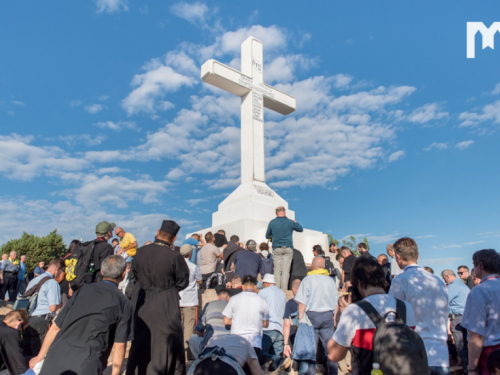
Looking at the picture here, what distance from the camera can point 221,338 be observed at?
3750 mm

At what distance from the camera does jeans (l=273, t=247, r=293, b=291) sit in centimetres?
849

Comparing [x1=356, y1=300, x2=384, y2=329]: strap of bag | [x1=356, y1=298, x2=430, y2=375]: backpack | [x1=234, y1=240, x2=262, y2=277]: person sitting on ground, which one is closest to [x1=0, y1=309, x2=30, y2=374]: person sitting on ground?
[x1=234, y1=240, x2=262, y2=277]: person sitting on ground

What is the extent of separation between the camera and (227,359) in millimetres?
3426

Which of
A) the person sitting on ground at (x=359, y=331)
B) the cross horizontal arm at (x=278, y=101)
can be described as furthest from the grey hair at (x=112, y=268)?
the cross horizontal arm at (x=278, y=101)

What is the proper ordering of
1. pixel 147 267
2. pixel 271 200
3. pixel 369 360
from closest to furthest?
pixel 369 360 < pixel 147 267 < pixel 271 200

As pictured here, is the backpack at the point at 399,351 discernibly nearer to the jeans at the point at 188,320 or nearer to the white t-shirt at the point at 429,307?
the white t-shirt at the point at 429,307

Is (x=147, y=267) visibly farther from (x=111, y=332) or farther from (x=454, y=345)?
(x=454, y=345)

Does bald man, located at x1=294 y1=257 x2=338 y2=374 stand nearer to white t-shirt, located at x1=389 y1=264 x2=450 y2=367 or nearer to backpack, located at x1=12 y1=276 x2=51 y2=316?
white t-shirt, located at x1=389 y1=264 x2=450 y2=367

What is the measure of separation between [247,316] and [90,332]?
85.0 inches

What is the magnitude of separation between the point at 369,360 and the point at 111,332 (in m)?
2.08

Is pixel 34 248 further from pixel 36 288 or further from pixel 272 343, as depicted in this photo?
pixel 272 343

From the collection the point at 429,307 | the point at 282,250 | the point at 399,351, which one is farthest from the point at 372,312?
the point at 282,250

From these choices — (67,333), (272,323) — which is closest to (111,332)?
(67,333)

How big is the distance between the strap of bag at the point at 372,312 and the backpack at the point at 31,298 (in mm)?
4765
